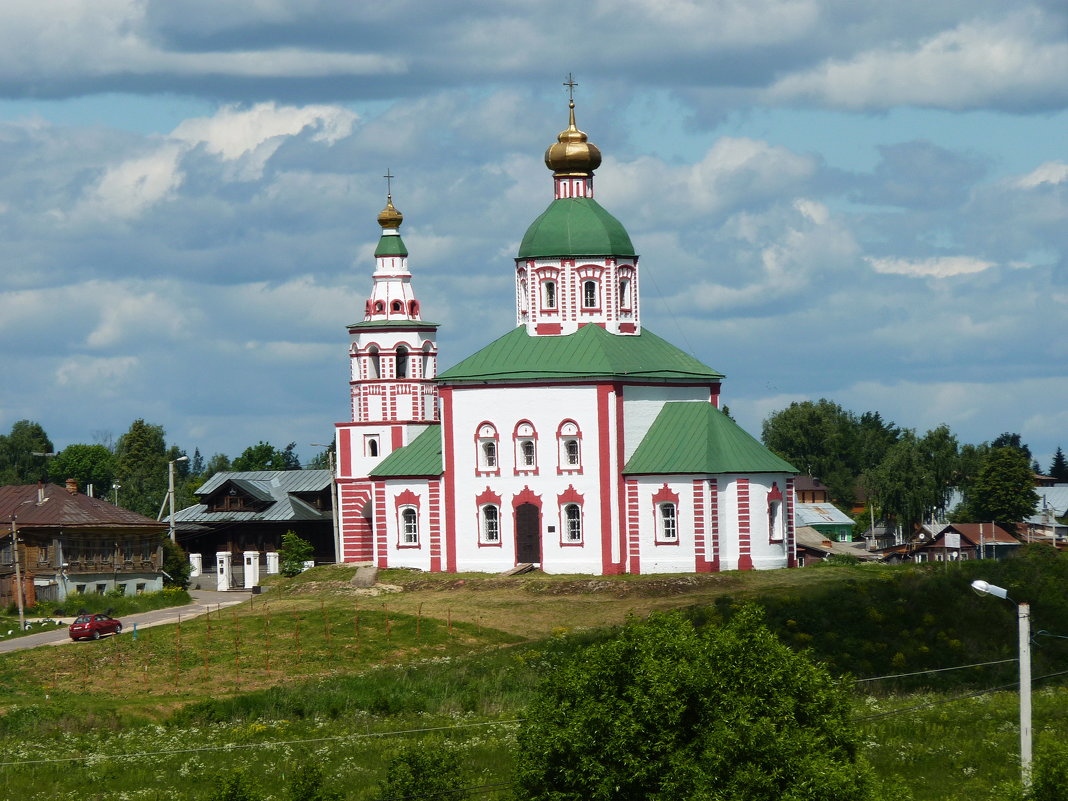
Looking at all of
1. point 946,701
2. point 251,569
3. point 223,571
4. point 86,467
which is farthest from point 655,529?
point 86,467

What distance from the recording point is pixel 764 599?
50562 millimetres

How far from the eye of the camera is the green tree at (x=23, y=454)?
12800 cm

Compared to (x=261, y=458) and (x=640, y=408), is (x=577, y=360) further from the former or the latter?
(x=261, y=458)

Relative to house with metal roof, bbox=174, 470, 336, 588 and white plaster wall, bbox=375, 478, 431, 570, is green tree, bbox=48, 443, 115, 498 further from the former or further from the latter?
white plaster wall, bbox=375, 478, 431, 570

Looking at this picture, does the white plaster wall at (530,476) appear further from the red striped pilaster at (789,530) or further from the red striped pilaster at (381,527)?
the red striped pilaster at (789,530)

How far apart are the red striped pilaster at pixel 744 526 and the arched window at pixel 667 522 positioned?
6.98 ft

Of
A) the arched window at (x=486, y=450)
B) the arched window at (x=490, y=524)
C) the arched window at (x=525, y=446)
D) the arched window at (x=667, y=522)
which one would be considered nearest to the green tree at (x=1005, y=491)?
the arched window at (x=667, y=522)

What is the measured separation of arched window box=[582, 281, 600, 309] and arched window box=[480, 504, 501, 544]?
7993mm

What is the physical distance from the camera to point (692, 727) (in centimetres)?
2766

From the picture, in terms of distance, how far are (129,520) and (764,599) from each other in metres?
30.4

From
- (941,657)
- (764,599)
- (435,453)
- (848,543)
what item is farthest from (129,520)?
(848,543)

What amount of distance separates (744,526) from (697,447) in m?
3.02

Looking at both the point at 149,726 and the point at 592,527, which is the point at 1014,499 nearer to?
the point at 592,527

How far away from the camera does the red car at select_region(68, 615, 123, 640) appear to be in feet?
177
